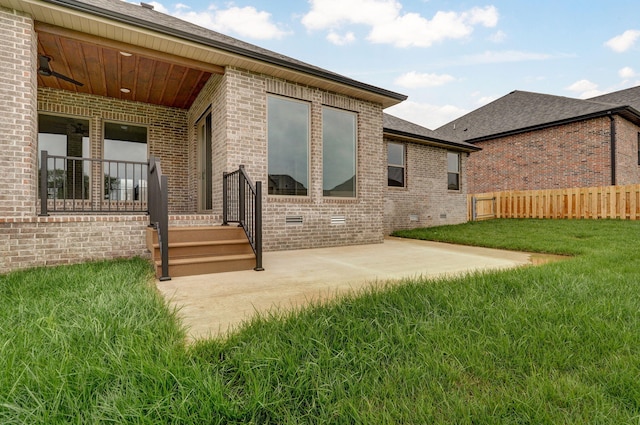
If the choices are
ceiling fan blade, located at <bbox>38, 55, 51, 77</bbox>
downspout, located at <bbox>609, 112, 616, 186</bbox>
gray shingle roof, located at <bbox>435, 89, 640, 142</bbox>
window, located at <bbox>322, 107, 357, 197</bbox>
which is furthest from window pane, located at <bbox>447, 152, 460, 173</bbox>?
ceiling fan blade, located at <bbox>38, 55, 51, 77</bbox>

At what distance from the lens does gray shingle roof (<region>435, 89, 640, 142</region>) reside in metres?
13.0

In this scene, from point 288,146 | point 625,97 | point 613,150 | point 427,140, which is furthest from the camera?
point 625,97

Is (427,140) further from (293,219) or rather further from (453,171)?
(293,219)

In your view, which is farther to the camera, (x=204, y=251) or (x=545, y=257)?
(x=545, y=257)

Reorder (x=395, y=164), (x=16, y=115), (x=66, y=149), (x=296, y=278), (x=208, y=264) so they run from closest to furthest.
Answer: (x=296, y=278), (x=208, y=264), (x=16, y=115), (x=66, y=149), (x=395, y=164)

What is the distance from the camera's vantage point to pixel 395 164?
33.2 ft

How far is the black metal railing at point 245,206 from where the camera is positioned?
4121mm

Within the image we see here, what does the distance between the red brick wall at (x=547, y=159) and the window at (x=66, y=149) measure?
1654 cm

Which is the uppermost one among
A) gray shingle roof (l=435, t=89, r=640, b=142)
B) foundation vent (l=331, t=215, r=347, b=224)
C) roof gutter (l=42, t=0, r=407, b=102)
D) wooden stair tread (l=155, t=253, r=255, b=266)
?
gray shingle roof (l=435, t=89, r=640, b=142)

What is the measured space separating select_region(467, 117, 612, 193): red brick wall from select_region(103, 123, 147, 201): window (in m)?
15.5

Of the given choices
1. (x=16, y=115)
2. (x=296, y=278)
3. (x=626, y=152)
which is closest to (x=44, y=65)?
(x=16, y=115)

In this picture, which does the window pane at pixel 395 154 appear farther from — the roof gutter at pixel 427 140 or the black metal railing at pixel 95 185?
the black metal railing at pixel 95 185

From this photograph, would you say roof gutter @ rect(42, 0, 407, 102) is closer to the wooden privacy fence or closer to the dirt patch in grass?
the dirt patch in grass

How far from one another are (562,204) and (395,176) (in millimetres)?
6042
